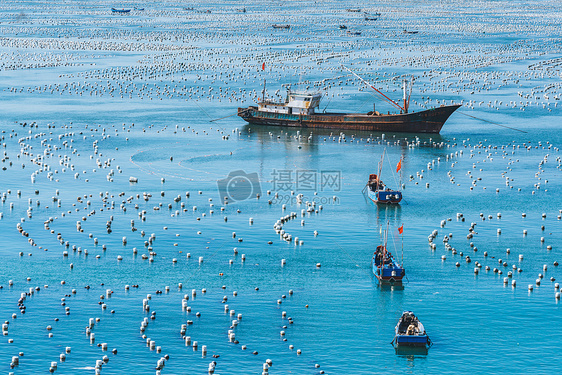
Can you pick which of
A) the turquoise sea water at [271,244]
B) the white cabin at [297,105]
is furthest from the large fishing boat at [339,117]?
the turquoise sea water at [271,244]

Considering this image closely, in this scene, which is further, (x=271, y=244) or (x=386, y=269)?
(x=271, y=244)

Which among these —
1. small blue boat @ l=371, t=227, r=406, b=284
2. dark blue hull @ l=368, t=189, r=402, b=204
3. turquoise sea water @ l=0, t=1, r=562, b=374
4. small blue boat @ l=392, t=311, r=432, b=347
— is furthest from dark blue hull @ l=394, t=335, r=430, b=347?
dark blue hull @ l=368, t=189, r=402, b=204

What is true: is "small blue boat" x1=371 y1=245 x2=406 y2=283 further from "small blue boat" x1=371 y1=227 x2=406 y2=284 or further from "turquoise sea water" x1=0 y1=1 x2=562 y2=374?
"turquoise sea water" x1=0 y1=1 x2=562 y2=374

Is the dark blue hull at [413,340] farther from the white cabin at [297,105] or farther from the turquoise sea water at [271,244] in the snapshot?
the white cabin at [297,105]

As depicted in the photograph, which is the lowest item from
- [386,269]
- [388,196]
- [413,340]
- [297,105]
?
[413,340]

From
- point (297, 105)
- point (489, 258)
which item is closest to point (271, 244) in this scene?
point (489, 258)

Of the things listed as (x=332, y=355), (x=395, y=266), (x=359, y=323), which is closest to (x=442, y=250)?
(x=395, y=266)

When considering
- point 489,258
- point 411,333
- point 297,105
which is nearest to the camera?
point 411,333

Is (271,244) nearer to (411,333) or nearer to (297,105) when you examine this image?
(411,333)

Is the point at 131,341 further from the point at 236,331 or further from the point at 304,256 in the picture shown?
the point at 304,256
